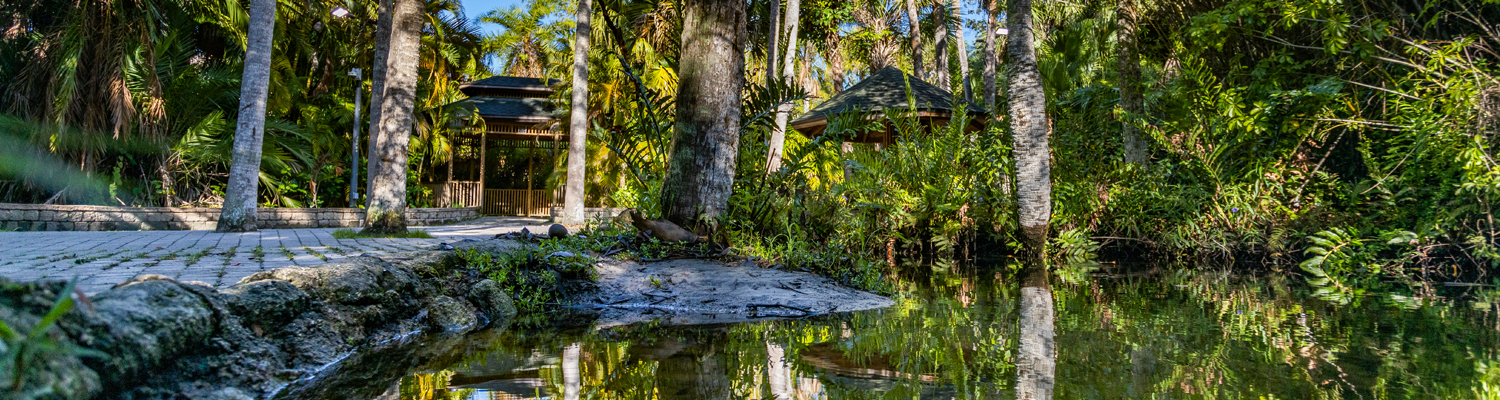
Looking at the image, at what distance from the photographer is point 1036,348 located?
10.5 ft

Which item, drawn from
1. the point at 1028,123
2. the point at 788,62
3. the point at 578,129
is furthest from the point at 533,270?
the point at 578,129

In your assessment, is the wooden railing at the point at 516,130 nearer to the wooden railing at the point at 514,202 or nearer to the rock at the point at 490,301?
the wooden railing at the point at 514,202

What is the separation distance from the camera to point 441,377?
2.63 metres

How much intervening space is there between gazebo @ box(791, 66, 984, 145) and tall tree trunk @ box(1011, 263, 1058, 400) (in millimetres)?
7267

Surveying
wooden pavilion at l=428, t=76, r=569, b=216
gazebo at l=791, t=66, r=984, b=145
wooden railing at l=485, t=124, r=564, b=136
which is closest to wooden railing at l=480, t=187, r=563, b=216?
wooden pavilion at l=428, t=76, r=569, b=216

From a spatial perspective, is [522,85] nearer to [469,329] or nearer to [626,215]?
[626,215]

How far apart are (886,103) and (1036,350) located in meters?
9.89

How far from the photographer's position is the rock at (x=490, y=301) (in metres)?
4.42

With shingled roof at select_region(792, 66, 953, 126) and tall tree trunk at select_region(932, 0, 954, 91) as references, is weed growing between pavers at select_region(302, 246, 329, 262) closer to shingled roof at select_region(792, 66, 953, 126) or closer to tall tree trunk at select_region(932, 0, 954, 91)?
shingled roof at select_region(792, 66, 953, 126)

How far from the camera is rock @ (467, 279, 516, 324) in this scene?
174 inches

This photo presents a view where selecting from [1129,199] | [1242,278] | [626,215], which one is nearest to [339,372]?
[626,215]

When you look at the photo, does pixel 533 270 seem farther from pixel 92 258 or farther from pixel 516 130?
pixel 516 130

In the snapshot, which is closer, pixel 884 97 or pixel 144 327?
pixel 144 327

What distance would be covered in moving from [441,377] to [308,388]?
410 millimetres
